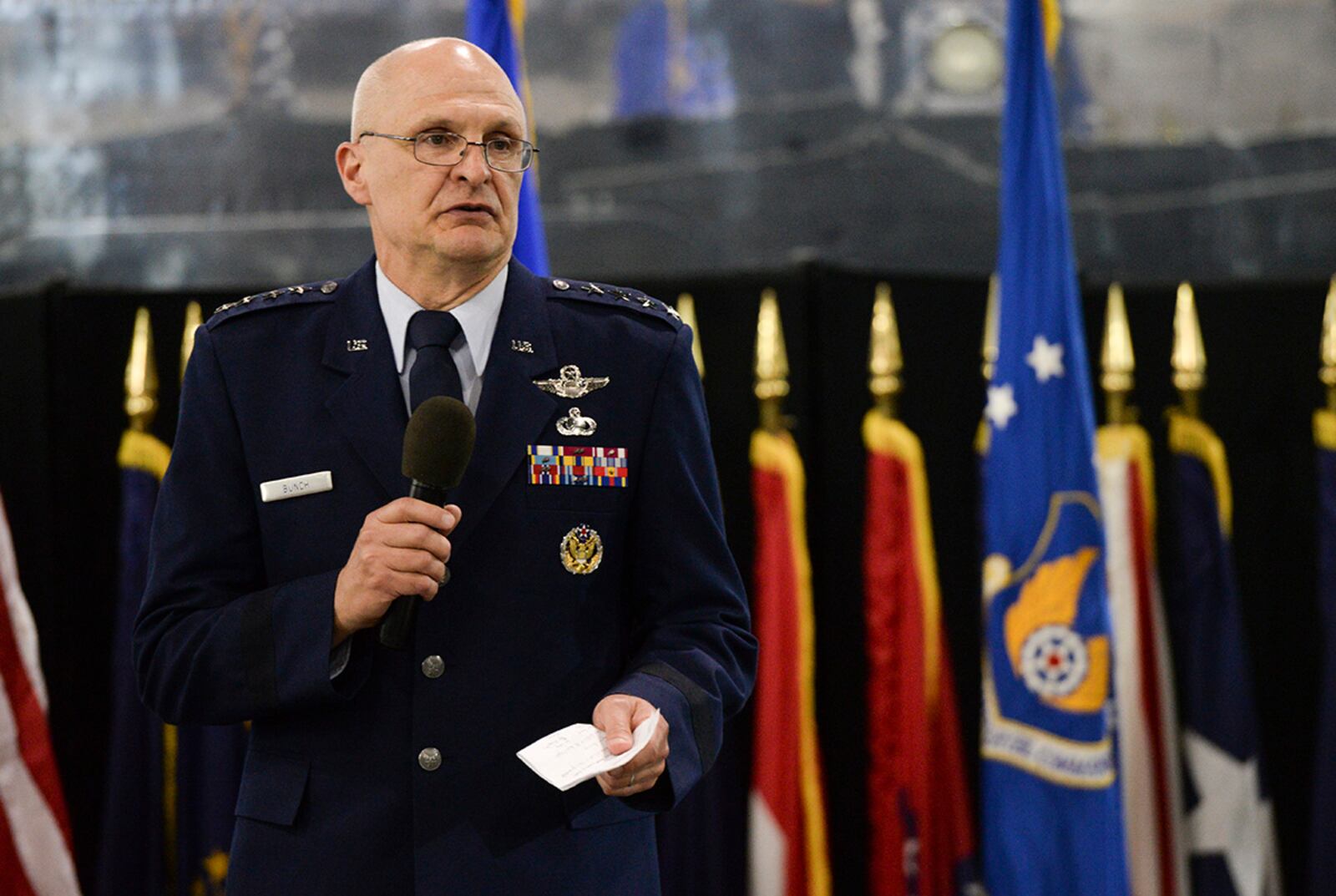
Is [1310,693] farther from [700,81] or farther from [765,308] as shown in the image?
[700,81]

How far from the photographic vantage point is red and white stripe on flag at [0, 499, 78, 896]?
3230 millimetres

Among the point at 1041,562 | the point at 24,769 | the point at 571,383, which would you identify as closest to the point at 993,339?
the point at 1041,562

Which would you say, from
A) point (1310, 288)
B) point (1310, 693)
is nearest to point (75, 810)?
point (1310, 693)

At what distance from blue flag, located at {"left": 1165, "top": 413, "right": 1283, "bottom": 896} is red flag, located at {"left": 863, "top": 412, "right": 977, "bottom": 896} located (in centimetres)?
55

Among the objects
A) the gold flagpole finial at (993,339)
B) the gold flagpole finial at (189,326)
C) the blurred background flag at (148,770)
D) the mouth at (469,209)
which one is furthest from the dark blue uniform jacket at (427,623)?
the gold flagpole finial at (189,326)

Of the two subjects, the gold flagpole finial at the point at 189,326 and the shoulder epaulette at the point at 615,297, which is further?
the gold flagpole finial at the point at 189,326

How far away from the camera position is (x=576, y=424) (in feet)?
5.63

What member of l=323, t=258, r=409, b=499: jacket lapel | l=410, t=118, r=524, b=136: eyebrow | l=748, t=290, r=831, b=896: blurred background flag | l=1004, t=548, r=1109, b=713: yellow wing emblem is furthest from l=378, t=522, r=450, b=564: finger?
l=748, t=290, r=831, b=896: blurred background flag

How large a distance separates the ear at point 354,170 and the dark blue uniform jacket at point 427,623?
0.14m

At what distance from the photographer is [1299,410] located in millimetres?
3656

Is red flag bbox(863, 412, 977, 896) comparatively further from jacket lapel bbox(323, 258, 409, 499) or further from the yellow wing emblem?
jacket lapel bbox(323, 258, 409, 499)

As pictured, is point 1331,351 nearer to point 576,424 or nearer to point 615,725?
point 576,424

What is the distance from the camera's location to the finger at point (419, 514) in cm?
145

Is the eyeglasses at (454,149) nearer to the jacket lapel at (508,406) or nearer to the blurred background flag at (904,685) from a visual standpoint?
the jacket lapel at (508,406)
